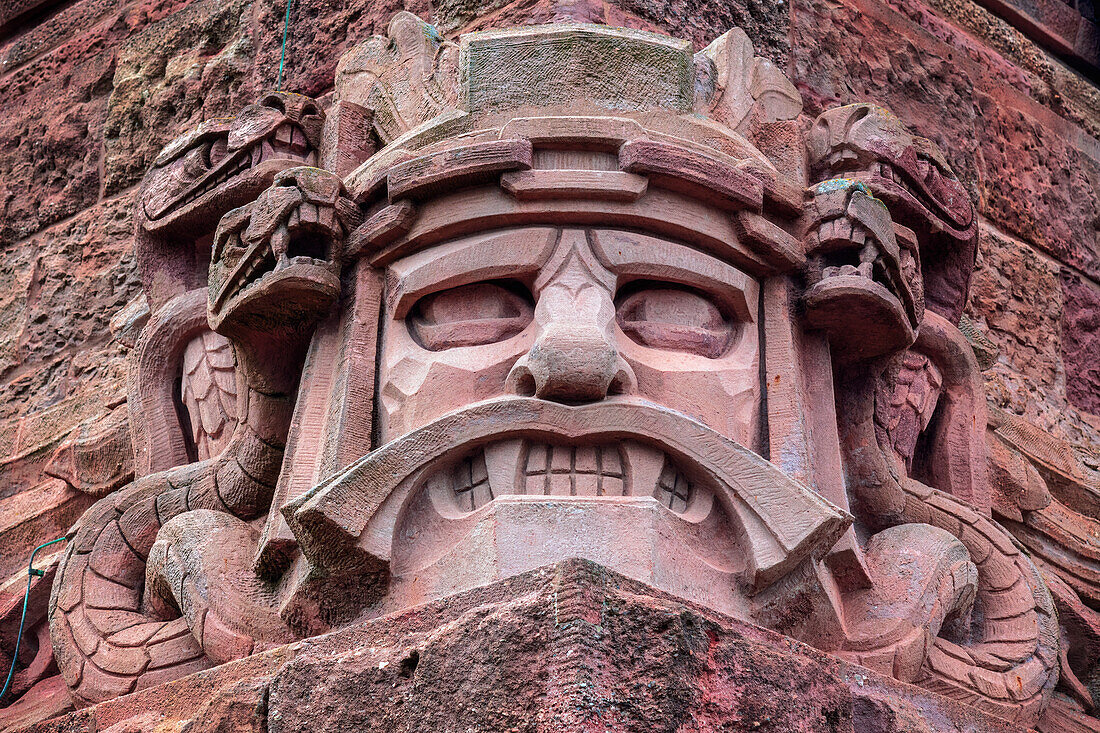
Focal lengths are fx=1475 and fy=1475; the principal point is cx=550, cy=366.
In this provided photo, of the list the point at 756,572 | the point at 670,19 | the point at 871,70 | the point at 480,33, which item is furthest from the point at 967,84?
the point at 756,572

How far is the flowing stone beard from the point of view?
7.66 feet

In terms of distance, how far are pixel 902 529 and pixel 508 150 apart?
3.32 feet

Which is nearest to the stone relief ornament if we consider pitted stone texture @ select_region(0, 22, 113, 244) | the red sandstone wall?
the red sandstone wall

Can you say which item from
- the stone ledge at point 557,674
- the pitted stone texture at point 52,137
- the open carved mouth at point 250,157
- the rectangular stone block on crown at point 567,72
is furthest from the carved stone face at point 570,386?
the pitted stone texture at point 52,137

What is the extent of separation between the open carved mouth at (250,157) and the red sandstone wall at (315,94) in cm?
62

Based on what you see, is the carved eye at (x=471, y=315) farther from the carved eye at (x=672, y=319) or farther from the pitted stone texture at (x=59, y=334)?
the pitted stone texture at (x=59, y=334)

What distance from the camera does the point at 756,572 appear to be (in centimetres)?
236

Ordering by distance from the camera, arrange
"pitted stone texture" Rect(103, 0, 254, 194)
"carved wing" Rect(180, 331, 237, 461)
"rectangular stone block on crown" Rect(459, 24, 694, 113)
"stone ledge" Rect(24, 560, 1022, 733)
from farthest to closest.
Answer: "pitted stone texture" Rect(103, 0, 254, 194), "carved wing" Rect(180, 331, 237, 461), "rectangular stone block on crown" Rect(459, 24, 694, 113), "stone ledge" Rect(24, 560, 1022, 733)

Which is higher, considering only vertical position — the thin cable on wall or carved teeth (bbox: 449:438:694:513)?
the thin cable on wall

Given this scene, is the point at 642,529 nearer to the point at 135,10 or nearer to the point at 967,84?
the point at 967,84

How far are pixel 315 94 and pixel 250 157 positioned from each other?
0.78 meters

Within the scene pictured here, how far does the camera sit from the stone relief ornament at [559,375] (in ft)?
7.88

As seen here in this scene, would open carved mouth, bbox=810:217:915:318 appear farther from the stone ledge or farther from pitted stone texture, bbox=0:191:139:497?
pitted stone texture, bbox=0:191:139:497

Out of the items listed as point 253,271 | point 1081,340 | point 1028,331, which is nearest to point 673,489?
point 253,271
